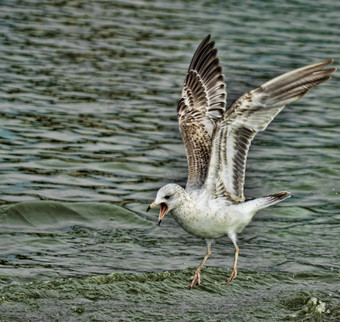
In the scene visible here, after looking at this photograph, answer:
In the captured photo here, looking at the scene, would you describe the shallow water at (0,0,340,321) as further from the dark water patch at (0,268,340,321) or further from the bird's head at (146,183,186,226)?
the bird's head at (146,183,186,226)

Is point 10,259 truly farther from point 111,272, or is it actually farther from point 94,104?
point 94,104

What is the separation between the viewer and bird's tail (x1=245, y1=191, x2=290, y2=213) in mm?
9102

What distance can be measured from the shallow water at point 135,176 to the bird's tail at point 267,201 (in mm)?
1097

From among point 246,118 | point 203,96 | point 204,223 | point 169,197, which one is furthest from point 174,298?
point 203,96

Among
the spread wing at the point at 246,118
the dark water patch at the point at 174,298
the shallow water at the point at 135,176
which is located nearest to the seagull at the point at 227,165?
the spread wing at the point at 246,118

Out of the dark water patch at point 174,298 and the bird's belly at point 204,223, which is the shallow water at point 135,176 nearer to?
the dark water patch at point 174,298

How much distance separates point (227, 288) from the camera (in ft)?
32.4

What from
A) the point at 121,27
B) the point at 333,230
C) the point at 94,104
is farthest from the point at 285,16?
the point at 333,230

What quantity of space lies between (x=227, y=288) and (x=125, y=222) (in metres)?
2.31

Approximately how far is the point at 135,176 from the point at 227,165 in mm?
4357

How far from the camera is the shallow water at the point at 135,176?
9.46 m

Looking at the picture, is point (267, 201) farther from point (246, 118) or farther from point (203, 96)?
point (203, 96)

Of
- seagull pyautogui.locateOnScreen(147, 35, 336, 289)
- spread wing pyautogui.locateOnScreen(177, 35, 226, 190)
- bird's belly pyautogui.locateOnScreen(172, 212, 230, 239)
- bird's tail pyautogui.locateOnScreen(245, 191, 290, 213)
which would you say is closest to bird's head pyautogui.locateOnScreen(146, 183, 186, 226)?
seagull pyautogui.locateOnScreen(147, 35, 336, 289)

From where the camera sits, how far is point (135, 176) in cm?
1327
